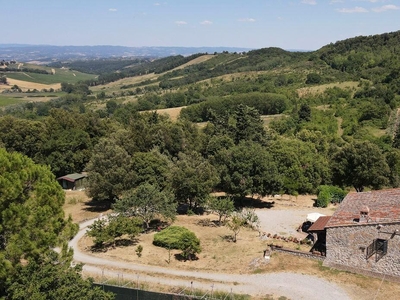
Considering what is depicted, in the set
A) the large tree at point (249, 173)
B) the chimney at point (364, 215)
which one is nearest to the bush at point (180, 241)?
the large tree at point (249, 173)

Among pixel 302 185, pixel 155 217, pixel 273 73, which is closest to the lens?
pixel 155 217

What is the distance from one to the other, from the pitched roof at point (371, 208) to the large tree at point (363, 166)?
1693cm

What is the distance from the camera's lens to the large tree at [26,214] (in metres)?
19.9

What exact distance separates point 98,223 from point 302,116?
2719 inches

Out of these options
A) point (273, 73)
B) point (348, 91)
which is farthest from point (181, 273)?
point (273, 73)

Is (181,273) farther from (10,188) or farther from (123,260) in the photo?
(10,188)

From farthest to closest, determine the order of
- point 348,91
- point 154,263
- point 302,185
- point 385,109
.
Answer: point 348,91 < point 385,109 < point 302,185 < point 154,263

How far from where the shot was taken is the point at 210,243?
33844 millimetres

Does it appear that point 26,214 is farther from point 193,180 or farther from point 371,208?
point 371,208

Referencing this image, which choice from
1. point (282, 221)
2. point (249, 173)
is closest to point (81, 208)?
point (249, 173)

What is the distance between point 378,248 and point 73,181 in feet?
137

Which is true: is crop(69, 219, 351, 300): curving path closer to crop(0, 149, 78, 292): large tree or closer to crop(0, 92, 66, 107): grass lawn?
crop(0, 149, 78, 292): large tree

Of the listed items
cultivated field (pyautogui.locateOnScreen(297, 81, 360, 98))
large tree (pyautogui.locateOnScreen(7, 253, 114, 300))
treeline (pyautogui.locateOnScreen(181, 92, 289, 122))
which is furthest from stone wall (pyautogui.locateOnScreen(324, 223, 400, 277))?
cultivated field (pyautogui.locateOnScreen(297, 81, 360, 98))

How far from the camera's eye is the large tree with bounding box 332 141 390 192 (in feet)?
158
